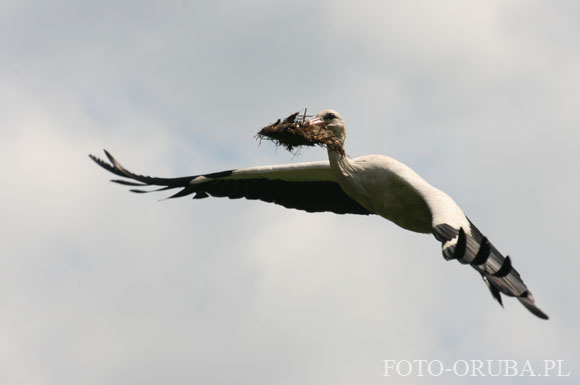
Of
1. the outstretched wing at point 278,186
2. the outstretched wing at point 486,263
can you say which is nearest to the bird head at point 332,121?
the outstretched wing at point 278,186

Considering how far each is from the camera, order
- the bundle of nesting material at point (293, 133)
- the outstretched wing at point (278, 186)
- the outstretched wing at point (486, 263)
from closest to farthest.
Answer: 1. the outstretched wing at point (486, 263)
2. the bundle of nesting material at point (293, 133)
3. the outstretched wing at point (278, 186)

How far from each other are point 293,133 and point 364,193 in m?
1.21

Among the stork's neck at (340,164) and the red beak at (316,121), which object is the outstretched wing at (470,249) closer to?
the stork's neck at (340,164)

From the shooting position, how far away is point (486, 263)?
42.5 feet

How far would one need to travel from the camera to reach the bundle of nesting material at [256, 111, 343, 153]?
14.9 metres

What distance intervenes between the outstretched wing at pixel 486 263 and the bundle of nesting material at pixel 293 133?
2.39 meters

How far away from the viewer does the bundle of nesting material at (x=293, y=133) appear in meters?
14.9

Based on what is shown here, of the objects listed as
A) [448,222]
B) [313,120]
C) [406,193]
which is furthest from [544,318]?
[313,120]

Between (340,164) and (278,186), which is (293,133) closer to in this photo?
(340,164)

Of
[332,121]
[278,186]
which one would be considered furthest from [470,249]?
[278,186]

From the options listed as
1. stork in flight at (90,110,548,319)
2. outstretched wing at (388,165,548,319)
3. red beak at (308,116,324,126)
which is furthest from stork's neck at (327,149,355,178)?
outstretched wing at (388,165,548,319)

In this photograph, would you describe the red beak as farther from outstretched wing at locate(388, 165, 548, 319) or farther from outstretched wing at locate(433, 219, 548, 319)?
outstretched wing at locate(433, 219, 548, 319)

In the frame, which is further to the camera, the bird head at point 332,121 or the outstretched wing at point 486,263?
the bird head at point 332,121

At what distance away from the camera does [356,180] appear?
1540 centimetres
